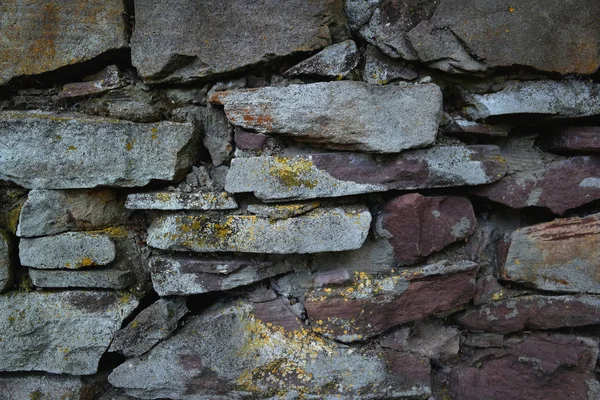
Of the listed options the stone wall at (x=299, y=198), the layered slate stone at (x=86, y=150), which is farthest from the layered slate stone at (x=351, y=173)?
the layered slate stone at (x=86, y=150)

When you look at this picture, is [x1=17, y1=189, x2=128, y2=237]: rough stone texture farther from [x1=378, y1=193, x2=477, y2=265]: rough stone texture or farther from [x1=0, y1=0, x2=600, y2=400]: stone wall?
[x1=378, y1=193, x2=477, y2=265]: rough stone texture

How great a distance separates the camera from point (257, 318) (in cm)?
173

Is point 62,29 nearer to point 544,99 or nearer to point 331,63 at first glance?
point 331,63

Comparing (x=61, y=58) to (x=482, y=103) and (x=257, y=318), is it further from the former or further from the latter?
(x=482, y=103)

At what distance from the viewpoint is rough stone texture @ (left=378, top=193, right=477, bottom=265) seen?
1666mm

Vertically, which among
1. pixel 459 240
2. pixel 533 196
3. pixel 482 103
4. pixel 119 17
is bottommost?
pixel 459 240

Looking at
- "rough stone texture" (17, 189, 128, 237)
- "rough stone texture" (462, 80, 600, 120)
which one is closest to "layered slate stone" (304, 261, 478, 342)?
"rough stone texture" (462, 80, 600, 120)

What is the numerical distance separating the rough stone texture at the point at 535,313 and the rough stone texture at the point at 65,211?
1.56 meters

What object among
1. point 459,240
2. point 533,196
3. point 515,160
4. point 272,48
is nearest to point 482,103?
point 515,160

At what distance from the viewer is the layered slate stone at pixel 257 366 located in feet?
5.58

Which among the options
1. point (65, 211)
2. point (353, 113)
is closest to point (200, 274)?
point (65, 211)

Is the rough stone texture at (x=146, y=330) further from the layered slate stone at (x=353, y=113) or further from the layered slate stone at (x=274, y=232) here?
the layered slate stone at (x=353, y=113)

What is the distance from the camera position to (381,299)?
168 cm

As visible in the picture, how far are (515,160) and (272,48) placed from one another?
3.56ft
